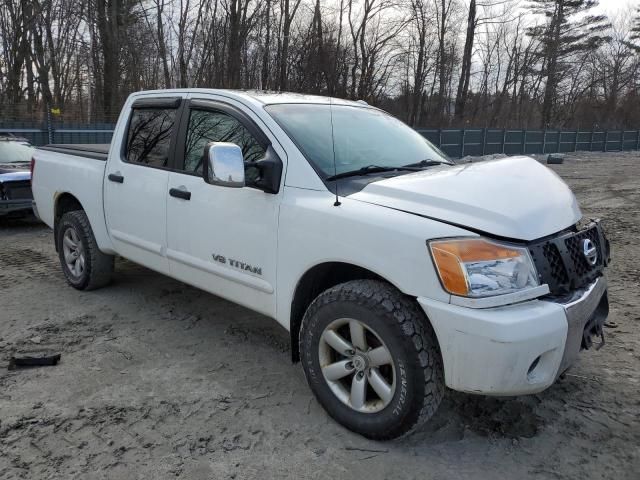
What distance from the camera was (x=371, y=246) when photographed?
8.57 feet

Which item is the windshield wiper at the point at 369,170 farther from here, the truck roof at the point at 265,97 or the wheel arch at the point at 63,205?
the wheel arch at the point at 63,205

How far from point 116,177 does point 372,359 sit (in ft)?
9.12

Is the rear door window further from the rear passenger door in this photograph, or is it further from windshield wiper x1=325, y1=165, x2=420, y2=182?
windshield wiper x1=325, y1=165, x2=420, y2=182

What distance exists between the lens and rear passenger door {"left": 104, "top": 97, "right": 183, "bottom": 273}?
3.97 m

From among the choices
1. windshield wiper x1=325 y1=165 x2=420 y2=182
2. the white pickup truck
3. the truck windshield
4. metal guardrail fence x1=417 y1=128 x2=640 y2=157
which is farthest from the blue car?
metal guardrail fence x1=417 y1=128 x2=640 y2=157

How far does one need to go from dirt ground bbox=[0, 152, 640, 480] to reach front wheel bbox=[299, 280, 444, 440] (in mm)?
162

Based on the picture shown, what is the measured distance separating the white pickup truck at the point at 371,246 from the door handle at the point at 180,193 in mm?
15

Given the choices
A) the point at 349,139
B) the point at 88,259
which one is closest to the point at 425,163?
the point at 349,139

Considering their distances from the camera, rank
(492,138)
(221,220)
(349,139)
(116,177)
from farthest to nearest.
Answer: (492,138)
(116,177)
(349,139)
(221,220)

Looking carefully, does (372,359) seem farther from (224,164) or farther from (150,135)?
(150,135)

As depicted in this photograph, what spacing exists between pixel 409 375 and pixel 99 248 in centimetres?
335

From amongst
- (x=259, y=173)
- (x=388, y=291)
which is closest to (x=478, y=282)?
(x=388, y=291)

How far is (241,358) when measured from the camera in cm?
373

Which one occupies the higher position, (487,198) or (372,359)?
(487,198)
